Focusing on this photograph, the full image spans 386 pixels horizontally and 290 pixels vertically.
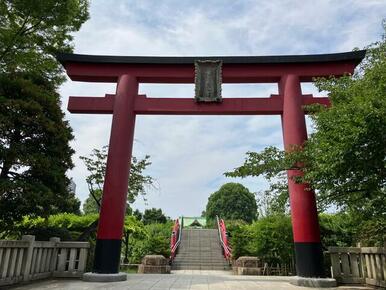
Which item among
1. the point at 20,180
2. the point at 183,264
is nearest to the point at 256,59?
the point at 20,180

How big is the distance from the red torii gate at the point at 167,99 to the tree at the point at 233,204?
44579 millimetres

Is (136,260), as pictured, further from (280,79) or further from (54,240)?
(280,79)

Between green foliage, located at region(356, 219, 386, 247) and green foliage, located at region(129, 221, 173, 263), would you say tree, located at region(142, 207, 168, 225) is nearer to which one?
green foliage, located at region(129, 221, 173, 263)

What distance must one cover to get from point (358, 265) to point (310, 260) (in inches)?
54.5

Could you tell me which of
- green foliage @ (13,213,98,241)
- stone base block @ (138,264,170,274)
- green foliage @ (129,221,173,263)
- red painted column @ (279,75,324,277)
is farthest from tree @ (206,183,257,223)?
red painted column @ (279,75,324,277)

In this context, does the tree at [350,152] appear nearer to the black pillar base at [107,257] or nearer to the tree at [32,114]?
the black pillar base at [107,257]

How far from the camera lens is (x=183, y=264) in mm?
15469

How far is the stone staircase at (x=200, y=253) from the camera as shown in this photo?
598 inches

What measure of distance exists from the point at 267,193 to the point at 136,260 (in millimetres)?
11012

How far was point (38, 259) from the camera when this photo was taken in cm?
765

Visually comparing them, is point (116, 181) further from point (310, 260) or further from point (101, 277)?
point (310, 260)

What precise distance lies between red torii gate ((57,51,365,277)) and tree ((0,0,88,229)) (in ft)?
2.76

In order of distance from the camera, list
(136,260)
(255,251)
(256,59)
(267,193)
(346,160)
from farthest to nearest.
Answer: (136,260)
(255,251)
(256,59)
(267,193)
(346,160)

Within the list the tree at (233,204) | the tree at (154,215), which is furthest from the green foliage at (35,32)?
the tree at (233,204)
